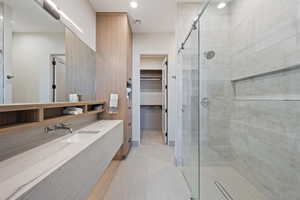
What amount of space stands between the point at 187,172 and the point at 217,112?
1.02m

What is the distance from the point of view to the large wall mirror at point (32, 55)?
4.18 ft

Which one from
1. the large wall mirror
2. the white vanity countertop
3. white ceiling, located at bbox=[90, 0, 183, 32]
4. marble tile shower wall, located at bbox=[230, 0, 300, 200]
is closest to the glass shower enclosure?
marble tile shower wall, located at bbox=[230, 0, 300, 200]

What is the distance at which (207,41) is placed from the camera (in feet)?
8.21

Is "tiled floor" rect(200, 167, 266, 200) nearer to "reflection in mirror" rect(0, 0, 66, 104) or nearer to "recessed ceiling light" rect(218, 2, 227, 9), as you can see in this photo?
"reflection in mirror" rect(0, 0, 66, 104)

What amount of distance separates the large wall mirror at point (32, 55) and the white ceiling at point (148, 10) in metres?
1.16

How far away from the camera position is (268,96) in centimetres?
187

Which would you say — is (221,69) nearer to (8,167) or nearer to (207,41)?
(207,41)

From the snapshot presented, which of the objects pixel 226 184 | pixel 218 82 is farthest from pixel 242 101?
pixel 226 184

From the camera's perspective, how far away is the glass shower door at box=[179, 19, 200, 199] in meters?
2.28

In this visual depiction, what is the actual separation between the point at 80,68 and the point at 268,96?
2646 mm

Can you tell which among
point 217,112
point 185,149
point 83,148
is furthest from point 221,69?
point 83,148

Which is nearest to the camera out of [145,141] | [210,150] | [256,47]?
[256,47]

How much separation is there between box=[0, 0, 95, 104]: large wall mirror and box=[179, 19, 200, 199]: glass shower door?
5.78ft

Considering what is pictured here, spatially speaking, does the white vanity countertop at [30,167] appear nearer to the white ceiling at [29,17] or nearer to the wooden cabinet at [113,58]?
the white ceiling at [29,17]
